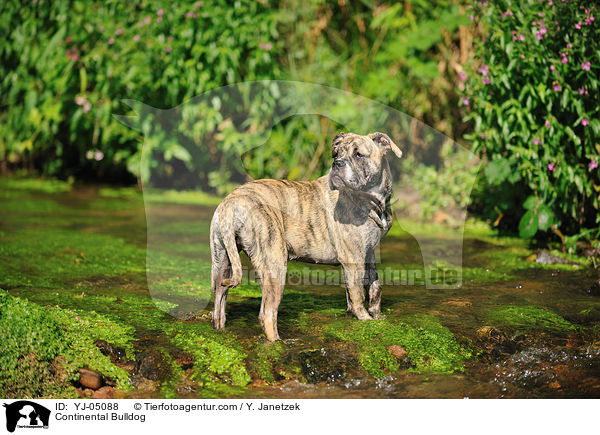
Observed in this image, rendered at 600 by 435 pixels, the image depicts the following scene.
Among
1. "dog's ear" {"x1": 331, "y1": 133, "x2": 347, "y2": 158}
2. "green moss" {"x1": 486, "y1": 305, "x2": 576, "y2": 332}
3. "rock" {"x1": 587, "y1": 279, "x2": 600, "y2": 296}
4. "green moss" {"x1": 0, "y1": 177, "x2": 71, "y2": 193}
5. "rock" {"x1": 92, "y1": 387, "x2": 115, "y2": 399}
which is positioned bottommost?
"rock" {"x1": 92, "y1": 387, "x2": 115, "y2": 399}

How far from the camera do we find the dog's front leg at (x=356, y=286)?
5.48 meters

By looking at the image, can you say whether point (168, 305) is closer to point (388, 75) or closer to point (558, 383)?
point (558, 383)

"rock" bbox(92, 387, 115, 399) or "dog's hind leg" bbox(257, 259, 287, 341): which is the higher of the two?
"dog's hind leg" bbox(257, 259, 287, 341)

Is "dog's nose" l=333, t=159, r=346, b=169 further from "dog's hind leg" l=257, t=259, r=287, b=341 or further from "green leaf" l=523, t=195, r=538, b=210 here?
"green leaf" l=523, t=195, r=538, b=210

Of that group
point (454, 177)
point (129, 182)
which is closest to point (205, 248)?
point (454, 177)

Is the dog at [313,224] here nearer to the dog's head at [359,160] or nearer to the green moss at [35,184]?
the dog's head at [359,160]

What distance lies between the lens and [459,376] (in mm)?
4922

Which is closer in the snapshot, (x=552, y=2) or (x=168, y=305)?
(x=168, y=305)

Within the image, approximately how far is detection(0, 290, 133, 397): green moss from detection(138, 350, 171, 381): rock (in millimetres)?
131

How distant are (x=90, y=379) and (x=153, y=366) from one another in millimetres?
438

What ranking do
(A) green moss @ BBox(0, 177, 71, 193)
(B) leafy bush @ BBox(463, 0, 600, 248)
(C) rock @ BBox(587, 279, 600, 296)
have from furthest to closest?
(A) green moss @ BBox(0, 177, 71, 193), (B) leafy bush @ BBox(463, 0, 600, 248), (C) rock @ BBox(587, 279, 600, 296)

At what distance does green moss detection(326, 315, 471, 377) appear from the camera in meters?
5.04
